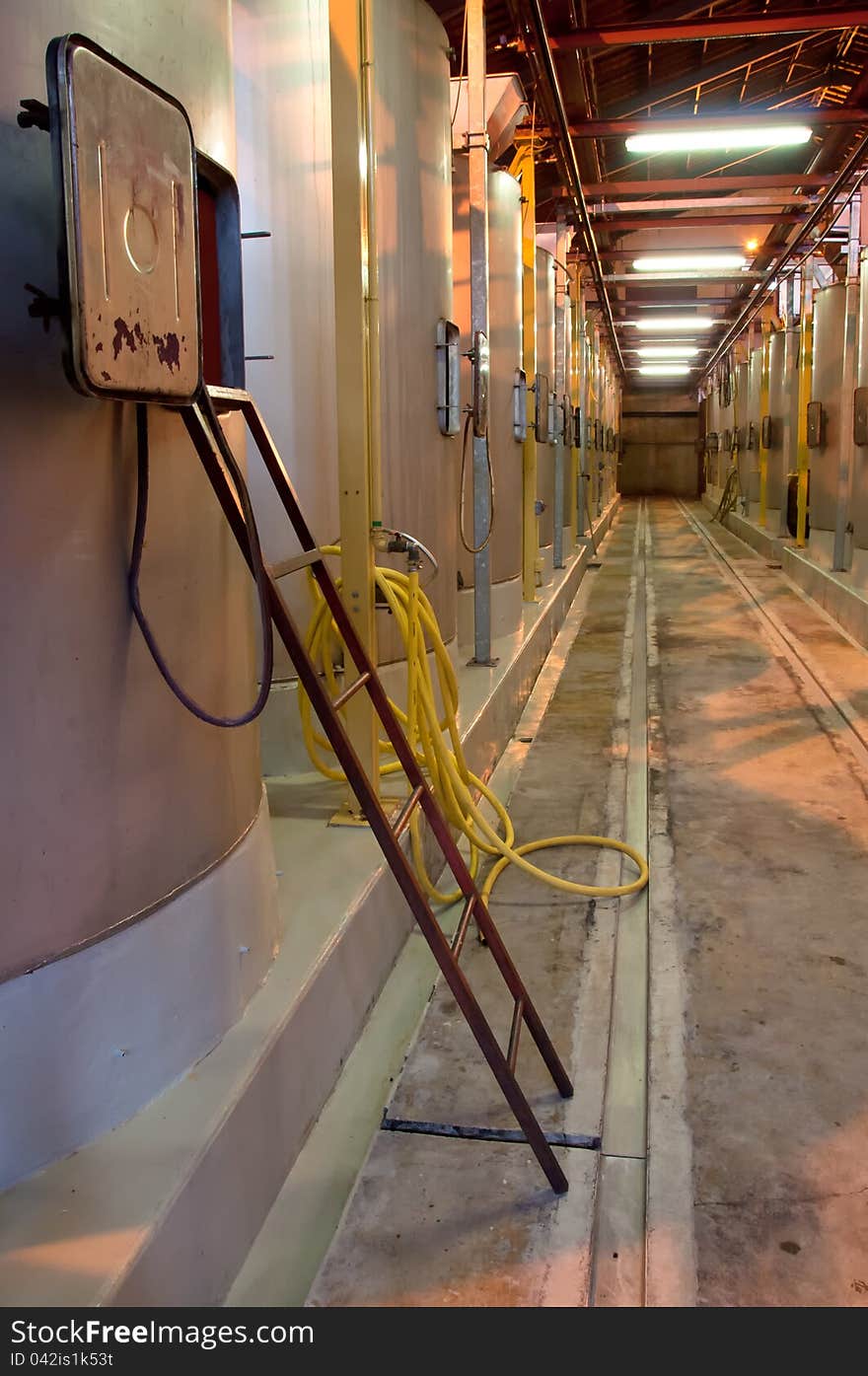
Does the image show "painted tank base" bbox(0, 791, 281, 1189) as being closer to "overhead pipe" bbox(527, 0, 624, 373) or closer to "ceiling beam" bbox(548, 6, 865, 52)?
"overhead pipe" bbox(527, 0, 624, 373)

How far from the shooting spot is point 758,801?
5238mm

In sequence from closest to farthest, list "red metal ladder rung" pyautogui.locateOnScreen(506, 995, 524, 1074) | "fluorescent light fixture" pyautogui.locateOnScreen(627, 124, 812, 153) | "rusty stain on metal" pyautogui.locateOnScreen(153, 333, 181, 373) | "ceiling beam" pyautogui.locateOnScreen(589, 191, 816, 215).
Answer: "rusty stain on metal" pyautogui.locateOnScreen(153, 333, 181, 373) → "red metal ladder rung" pyautogui.locateOnScreen(506, 995, 524, 1074) → "fluorescent light fixture" pyautogui.locateOnScreen(627, 124, 812, 153) → "ceiling beam" pyautogui.locateOnScreen(589, 191, 816, 215)

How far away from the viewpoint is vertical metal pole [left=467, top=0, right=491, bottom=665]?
6242mm

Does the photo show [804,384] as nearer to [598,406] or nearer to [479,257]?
[479,257]

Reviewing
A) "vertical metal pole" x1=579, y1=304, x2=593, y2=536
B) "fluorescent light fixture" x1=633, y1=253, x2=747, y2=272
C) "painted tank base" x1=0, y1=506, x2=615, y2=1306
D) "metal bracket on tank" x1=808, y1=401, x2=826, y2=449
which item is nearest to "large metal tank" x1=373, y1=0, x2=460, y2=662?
"painted tank base" x1=0, y1=506, x2=615, y2=1306

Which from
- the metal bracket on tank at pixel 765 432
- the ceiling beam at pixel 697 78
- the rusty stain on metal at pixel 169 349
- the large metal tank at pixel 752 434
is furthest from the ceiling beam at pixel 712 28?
the large metal tank at pixel 752 434

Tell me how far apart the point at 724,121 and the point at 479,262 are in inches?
169

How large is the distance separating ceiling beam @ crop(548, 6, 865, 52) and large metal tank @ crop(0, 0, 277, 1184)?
7.24 metres

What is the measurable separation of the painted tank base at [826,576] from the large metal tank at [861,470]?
0.02 metres

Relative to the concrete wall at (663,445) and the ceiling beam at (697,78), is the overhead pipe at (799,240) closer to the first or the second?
the ceiling beam at (697,78)

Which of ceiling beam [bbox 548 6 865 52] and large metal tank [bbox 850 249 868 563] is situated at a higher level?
ceiling beam [bbox 548 6 865 52]

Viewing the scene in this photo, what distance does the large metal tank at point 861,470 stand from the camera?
10.0m

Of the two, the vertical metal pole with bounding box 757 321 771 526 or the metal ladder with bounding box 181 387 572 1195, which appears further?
the vertical metal pole with bounding box 757 321 771 526
